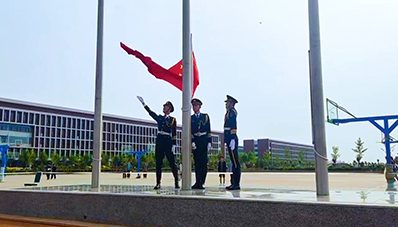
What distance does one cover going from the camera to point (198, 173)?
330 inches

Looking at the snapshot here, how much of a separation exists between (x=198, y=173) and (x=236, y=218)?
9.19 ft

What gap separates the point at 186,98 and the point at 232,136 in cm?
120

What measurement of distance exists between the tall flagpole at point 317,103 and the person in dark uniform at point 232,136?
6.11 feet

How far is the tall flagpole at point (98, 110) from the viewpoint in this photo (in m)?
8.82

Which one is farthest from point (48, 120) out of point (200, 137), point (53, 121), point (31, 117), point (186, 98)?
point (186, 98)

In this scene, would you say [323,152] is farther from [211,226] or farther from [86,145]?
[86,145]

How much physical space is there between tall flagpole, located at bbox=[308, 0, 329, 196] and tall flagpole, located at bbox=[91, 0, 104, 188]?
15.8ft

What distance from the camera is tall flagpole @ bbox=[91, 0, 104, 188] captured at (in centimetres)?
882

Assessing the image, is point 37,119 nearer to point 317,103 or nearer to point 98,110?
point 98,110

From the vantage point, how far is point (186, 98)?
7.86 m

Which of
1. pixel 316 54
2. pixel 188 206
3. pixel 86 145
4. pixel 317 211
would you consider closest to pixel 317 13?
pixel 316 54

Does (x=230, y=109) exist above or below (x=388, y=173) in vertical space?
above

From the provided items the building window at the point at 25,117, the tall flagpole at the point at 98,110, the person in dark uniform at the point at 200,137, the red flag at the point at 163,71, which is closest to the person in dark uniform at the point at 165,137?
the person in dark uniform at the point at 200,137

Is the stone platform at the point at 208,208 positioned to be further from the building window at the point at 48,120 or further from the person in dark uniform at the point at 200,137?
the building window at the point at 48,120
